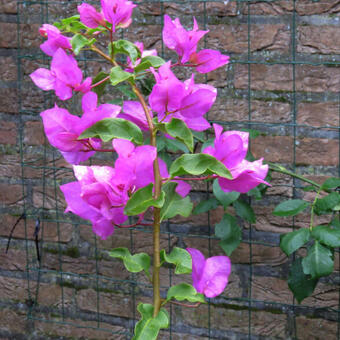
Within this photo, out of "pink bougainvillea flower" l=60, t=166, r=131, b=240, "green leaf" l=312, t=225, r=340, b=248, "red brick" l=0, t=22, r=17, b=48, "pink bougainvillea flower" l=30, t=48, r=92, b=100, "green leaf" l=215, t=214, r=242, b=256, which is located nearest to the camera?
"pink bougainvillea flower" l=60, t=166, r=131, b=240

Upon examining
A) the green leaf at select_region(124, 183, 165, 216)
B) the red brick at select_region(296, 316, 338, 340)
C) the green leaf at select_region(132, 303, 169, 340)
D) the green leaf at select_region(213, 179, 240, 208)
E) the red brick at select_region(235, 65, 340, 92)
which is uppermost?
the red brick at select_region(235, 65, 340, 92)

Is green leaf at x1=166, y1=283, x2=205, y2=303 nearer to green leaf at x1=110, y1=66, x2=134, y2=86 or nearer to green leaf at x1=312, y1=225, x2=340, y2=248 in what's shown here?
green leaf at x1=110, y1=66, x2=134, y2=86

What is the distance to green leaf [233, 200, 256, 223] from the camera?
1.24m

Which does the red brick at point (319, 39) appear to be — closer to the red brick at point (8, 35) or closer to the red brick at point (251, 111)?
the red brick at point (251, 111)

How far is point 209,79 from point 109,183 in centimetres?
80

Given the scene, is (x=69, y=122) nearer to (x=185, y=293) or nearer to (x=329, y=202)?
(x=185, y=293)

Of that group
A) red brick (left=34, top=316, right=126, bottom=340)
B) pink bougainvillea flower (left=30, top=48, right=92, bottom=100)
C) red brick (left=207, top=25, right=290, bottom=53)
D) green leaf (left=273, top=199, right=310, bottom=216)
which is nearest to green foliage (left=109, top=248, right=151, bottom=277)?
pink bougainvillea flower (left=30, top=48, right=92, bottom=100)

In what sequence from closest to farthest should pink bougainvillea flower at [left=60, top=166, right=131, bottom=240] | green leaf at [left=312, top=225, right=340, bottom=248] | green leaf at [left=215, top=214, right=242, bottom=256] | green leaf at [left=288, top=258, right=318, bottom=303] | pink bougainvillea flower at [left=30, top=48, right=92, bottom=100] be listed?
pink bougainvillea flower at [left=60, top=166, right=131, bottom=240]
pink bougainvillea flower at [left=30, top=48, right=92, bottom=100]
green leaf at [left=312, top=225, right=340, bottom=248]
green leaf at [left=288, top=258, right=318, bottom=303]
green leaf at [left=215, top=214, right=242, bottom=256]

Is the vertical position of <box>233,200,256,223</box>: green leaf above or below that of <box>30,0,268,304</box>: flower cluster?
below

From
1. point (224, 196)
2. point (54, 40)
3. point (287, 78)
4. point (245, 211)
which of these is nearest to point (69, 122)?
point (54, 40)

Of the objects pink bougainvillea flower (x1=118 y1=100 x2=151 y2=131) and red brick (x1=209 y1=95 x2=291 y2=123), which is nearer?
pink bougainvillea flower (x1=118 y1=100 x2=151 y2=131)

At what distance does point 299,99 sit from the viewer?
129 cm

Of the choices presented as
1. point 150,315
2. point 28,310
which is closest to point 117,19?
point 150,315

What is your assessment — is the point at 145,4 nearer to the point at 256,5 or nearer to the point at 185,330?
the point at 256,5
